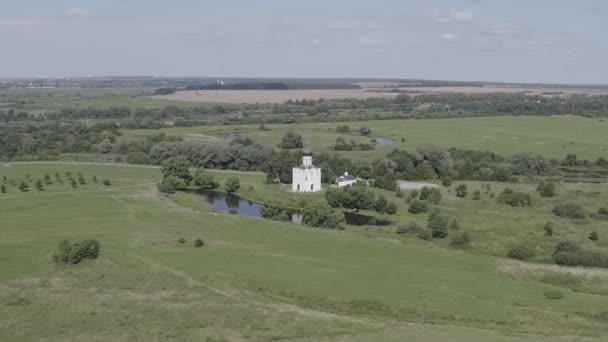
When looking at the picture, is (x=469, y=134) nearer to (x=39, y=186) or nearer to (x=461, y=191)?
(x=461, y=191)

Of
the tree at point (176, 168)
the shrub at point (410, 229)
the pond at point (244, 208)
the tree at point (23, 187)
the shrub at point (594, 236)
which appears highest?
the tree at point (176, 168)

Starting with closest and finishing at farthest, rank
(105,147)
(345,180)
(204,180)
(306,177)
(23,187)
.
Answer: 1. (23,187)
2. (306,177)
3. (345,180)
4. (204,180)
5. (105,147)

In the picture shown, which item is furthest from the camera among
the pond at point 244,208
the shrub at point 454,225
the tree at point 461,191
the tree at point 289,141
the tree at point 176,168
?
the tree at point 289,141

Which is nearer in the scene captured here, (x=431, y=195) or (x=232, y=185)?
(x=431, y=195)

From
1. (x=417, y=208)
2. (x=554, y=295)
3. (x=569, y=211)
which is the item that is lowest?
(x=417, y=208)

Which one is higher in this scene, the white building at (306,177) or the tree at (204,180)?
the white building at (306,177)

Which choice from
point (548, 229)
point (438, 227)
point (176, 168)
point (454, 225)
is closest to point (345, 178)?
point (176, 168)

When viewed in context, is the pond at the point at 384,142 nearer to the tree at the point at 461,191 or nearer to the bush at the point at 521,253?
the tree at the point at 461,191

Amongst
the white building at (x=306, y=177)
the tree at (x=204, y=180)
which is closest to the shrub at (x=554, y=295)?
the white building at (x=306, y=177)
